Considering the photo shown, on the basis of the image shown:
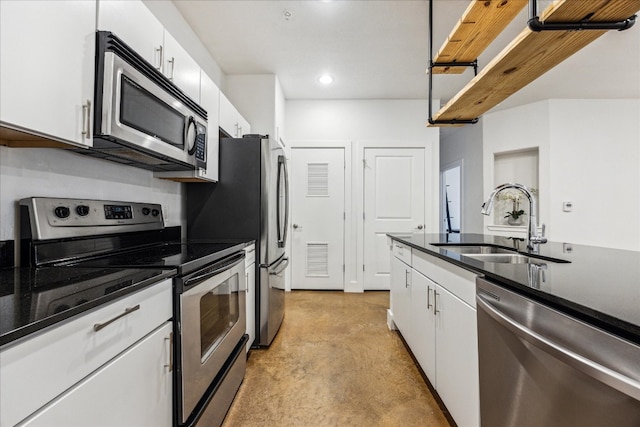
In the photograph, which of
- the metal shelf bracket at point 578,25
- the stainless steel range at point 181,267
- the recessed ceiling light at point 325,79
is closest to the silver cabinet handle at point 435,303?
Answer: the stainless steel range at point 181,267

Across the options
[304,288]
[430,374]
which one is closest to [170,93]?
[430,374]

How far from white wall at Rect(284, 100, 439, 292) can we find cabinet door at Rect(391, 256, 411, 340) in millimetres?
1499

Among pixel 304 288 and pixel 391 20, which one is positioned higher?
pixel 391 20

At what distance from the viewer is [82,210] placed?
1383 millimetres

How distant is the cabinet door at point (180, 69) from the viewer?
5.41ft

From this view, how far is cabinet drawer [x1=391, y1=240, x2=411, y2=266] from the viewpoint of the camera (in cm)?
223

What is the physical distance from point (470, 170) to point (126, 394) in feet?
17.5

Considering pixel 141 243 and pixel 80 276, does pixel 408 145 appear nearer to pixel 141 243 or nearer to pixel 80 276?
pixel 141 243

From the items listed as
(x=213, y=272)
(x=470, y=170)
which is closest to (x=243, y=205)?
(x=213, y=272)

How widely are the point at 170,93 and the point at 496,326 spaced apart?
1.78 m

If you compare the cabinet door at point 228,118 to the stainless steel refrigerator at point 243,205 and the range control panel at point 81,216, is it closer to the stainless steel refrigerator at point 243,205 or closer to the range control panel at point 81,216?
the stainless steel refrigerator at point 243,205

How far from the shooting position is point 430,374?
175 cm

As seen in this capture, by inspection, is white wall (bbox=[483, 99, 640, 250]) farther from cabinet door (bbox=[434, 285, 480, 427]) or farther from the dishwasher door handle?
the dishwasher door handle

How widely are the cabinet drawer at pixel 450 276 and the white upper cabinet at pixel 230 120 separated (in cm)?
182
